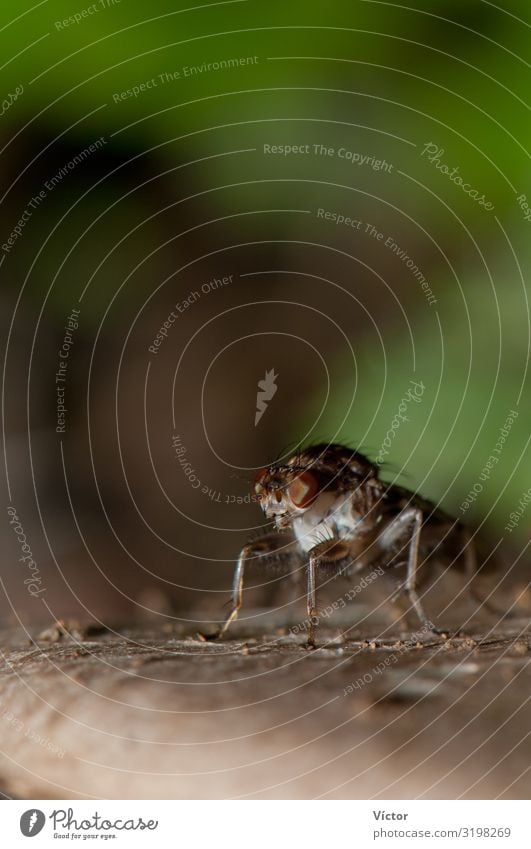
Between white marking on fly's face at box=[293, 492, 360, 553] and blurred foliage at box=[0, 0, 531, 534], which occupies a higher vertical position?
blurred foliage at box=[0, 0, 531, 534]

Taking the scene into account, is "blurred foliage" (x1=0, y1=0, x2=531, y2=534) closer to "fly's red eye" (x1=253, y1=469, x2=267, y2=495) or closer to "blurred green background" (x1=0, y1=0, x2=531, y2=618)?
"blurred green background" (x1=0, y1=0, x2=531, y2=618)

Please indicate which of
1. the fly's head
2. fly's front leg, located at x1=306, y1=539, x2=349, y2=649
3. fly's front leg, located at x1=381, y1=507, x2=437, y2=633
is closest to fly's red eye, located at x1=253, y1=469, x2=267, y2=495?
the fly's head

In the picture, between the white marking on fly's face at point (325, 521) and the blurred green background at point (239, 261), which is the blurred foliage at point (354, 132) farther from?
the white marking on fly's face at point (325, 521)

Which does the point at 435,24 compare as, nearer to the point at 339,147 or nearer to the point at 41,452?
the point at 339,147

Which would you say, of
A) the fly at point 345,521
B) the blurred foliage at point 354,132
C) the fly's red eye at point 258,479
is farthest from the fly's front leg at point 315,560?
the blurred foliage at point 354,132

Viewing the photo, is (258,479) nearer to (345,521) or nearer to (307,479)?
(307,479)

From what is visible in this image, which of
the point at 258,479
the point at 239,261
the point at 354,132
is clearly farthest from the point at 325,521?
the point at 354,132
